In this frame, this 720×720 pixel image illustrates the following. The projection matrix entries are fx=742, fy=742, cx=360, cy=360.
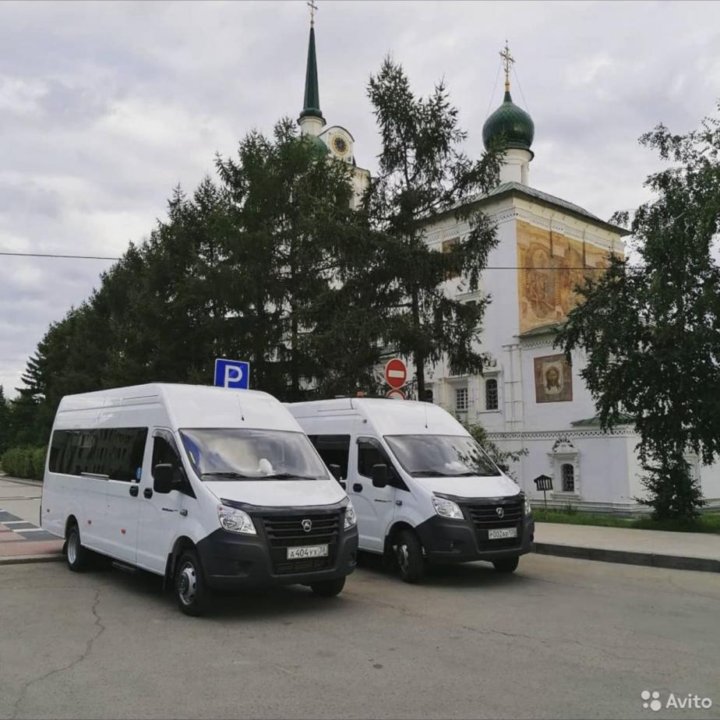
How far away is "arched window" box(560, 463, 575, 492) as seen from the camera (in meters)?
37.2

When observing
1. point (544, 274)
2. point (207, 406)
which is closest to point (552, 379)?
point (544, 274)

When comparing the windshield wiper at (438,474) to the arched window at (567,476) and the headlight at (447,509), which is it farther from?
the arched window at (567,476)

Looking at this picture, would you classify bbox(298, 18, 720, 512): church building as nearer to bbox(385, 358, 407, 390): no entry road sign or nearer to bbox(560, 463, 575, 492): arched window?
bbox(560, 463, 575, 492): arched window

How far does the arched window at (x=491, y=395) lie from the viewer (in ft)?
138

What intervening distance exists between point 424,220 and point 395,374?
22.9 ft

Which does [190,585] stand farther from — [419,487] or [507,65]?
[507,65]

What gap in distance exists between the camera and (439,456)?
422 inches

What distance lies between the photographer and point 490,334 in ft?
140

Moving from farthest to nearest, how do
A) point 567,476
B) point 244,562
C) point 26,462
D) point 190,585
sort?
point 26,462
point 567,476
point 190,585
point 244,562

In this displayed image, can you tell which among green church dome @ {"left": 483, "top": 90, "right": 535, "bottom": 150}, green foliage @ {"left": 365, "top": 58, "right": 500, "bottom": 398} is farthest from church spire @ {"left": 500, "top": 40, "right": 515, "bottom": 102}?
green foliage @ {"left": 365, "top": 58, "right": 500, "bottom": 398}

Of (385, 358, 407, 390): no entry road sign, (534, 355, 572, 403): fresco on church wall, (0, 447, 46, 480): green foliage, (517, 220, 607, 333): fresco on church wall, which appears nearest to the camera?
(385, 358, 407, 390): no entry road sign

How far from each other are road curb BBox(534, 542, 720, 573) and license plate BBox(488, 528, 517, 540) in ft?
9.09

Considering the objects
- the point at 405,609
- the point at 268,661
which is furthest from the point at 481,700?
the point at 405,609

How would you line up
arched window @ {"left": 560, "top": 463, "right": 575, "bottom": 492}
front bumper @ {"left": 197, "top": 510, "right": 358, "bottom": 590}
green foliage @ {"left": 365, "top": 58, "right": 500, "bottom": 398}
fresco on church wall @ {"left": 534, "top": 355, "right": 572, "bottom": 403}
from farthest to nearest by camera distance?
fresco on church wall @ {"left": 534, "top": 355, "right": 572, "bottom": 403}, arched window @ {"left": 560, "top": 463, "right": 575, "bottom": 492}, green foliage @ {"left": 365, "top": 58, "right": 500, "bottom": 398}, front bumper @ {"left": 197, "top": 510, "right": 358, "bottom": 590}
